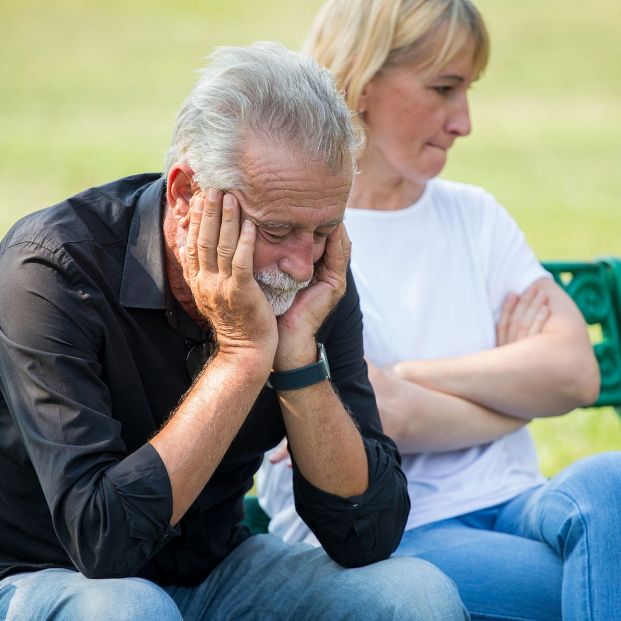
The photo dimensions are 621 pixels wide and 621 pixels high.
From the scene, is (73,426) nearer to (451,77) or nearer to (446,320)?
(446,320)

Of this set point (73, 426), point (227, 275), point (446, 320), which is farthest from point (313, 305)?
point (446, 320)

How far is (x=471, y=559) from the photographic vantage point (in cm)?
363

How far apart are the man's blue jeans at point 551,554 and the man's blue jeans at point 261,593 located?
1.53 ft

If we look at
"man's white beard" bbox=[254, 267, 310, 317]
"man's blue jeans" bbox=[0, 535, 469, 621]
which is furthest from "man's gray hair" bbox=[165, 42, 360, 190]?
"man's blue jeans" bbox=[0, 535, 469, 621]

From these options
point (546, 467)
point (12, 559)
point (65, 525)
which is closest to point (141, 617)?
point (65, 525)

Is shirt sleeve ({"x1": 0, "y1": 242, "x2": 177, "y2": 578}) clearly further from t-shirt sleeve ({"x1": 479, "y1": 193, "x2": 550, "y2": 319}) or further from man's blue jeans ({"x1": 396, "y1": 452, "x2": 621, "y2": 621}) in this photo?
t-shirt sleeve ({"x1": 479, "y1": 193, "x2": 550, "y2": 319})

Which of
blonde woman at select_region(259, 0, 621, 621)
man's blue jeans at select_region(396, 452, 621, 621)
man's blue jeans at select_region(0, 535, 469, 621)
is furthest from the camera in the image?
blonde woman at select_region(259, 0, 621, 621)

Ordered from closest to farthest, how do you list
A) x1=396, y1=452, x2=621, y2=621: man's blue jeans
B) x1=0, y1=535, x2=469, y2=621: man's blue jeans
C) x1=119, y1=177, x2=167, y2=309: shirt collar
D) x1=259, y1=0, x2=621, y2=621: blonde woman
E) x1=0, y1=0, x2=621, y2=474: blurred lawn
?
x1=0, y1=535, x2=469, y2=621: man's blue jeans → x1=119, y1=177, x2=167, y2=309: shirt collar → x1=396, y1=452, x2=621, y2=621: man's blue jeans → x1=259, y1=0, x2=621, y2=621: blonde woman → x1=0, y1=0, x2=621, y2=474: blurred lawn

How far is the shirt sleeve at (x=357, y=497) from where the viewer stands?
127 inches

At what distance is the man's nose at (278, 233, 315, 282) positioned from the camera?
312 cm

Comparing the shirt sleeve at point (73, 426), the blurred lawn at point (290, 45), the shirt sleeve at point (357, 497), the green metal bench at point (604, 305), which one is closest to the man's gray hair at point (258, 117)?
the shirt sleeve at point (73, 426)

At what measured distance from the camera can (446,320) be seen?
4152 millimetres

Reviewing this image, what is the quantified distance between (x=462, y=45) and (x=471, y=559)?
1.73m

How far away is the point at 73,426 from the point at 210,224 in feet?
1.97
